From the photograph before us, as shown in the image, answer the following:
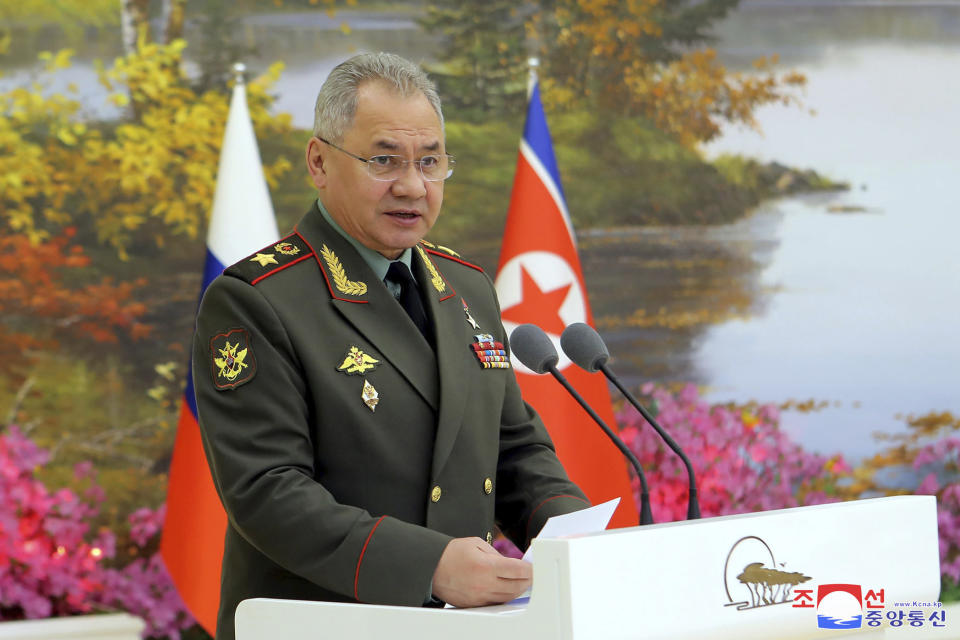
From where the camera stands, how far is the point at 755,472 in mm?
4062

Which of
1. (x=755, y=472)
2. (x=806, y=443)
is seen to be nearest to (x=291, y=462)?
(x=755, y=472)

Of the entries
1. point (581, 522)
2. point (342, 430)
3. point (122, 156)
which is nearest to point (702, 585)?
point (581, 522)

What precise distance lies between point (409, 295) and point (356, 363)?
0.20m

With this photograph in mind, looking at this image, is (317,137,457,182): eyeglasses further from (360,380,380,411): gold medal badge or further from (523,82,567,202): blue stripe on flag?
(523,82,567,202): blue stripe on flag

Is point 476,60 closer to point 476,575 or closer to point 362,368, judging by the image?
point 362,368

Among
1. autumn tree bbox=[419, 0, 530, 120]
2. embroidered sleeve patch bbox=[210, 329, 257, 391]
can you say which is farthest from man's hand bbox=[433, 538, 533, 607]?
autumn tree bbox=[419, 0, 530, 120]

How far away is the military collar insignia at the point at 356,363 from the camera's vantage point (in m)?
1.54

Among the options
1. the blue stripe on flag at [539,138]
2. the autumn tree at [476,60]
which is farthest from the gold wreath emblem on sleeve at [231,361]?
the autumn tree at [476,60]

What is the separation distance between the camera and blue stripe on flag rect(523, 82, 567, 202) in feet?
11.5

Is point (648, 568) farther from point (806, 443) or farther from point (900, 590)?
point (806, 443)

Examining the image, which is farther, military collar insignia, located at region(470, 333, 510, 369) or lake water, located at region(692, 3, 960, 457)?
lake water, located at region(692, 3, 960, 457)

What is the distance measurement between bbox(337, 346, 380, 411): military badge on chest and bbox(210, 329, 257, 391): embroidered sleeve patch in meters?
0.13

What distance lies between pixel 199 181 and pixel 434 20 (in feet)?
3.57

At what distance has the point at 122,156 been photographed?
12.7 ft
